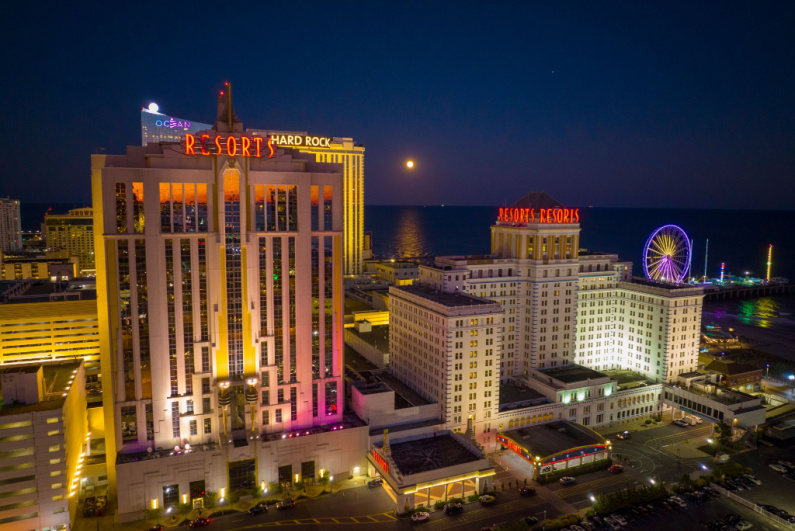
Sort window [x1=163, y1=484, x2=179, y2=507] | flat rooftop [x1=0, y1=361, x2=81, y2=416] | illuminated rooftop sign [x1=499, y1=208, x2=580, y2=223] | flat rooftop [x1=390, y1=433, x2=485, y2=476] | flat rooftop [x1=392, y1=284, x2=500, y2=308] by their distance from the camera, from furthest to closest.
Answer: illuminated rooftop sign [x1=499, y1=208, x2=580, y2=223]
flat rooftop [x1=392, y1=284, x2=500, y2=308]
flat rooftop [x1=390, y1=433, x2=485, y2=476]
window [x1=163, y1=484, x2=179, y2=507]
flat rooftop [x1=0, y1=361, x2=81, y2=416]

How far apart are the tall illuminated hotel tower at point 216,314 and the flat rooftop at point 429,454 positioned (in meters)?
8.51

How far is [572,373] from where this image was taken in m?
115

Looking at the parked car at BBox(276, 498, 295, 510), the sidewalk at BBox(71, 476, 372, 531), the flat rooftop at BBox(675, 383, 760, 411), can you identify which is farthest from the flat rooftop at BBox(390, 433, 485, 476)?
the flat rooftop at BBox(675, 383, 760, 411)

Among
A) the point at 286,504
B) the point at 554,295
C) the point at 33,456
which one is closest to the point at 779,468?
the point at 554,295

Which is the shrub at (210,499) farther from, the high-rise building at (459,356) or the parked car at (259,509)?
the high-rise building at (459,356)

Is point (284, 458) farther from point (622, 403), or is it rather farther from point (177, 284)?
point (622, 403)

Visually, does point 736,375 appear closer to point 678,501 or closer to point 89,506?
point 678,501

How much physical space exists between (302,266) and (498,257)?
5295cm

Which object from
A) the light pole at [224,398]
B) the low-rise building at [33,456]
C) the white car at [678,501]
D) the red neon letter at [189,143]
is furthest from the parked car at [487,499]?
the red neon letter at [189,143]

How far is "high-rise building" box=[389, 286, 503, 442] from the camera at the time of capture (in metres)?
95.2

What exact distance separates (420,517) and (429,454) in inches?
429

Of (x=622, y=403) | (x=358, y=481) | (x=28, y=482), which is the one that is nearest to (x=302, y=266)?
(x=358, y=481)

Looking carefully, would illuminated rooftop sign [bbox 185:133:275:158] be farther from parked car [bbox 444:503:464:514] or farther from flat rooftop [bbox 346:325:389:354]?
parked car [bbox 444:503:464:514]

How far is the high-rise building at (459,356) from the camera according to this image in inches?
3748
